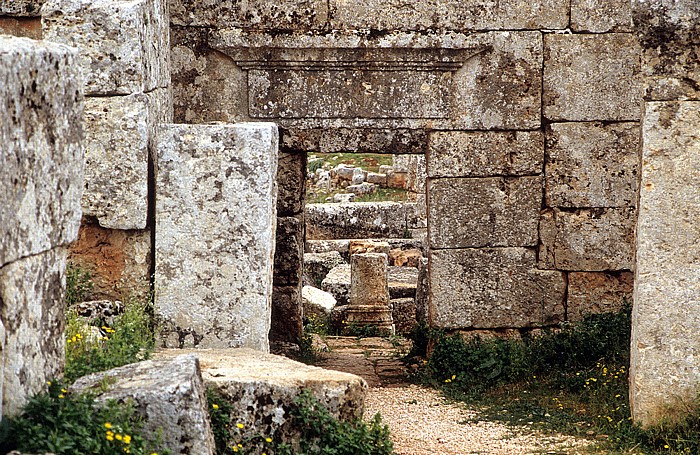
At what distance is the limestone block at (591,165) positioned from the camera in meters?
8.88

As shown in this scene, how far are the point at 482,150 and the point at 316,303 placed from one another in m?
4.95

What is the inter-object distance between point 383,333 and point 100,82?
6.79 m

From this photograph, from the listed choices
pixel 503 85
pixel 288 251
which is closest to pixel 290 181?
pixel 288 251

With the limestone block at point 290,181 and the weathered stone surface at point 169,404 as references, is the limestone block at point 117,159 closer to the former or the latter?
the weathered stone surface at point 169,404

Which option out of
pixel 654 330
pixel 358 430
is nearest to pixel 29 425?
pixel 358 430

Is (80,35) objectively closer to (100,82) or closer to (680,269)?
(100,82)

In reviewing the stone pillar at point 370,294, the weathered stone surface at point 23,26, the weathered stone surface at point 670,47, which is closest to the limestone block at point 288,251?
the weathered stone surface at point 23,26

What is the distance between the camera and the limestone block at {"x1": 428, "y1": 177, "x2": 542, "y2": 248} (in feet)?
29.4

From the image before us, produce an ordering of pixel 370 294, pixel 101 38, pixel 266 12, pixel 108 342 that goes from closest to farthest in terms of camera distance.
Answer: pixel 108 342
pixel 101 38
pixel 266 12
pixel 370 294

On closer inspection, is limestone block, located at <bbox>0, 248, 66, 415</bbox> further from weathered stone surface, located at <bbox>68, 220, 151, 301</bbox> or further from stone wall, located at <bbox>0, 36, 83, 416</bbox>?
weathered stone surface, located at <bbox>68, 220, 151, 301</bbox>

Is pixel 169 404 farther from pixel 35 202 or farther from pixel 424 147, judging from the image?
pixel 424 147

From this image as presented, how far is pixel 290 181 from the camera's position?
30.4 feet

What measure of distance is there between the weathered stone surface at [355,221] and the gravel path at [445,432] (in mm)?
9162

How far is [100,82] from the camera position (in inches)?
264
